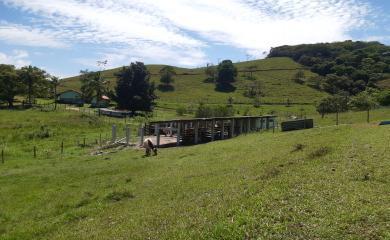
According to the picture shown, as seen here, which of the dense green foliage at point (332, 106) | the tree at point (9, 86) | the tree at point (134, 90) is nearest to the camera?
the dense green foliage at point (332, 106)

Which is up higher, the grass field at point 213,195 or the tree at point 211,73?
the tree at point 211,73

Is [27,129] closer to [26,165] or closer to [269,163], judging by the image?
[26,165]

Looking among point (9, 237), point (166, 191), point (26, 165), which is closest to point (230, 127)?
point (26, 165)

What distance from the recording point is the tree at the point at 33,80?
102 metres

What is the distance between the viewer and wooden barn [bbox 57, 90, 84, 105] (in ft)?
394

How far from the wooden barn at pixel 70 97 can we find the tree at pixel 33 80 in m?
12.1

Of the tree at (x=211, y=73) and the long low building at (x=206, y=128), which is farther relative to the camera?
the tree at (x=211, y=73)

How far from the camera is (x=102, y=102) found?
377ft

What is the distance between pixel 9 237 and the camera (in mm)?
16297

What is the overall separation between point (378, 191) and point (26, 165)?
91.9 ft

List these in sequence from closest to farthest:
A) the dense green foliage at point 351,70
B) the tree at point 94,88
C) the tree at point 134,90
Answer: the tree at point 134,90, the tree at point 94,88, the dense green foliage at point 351,70

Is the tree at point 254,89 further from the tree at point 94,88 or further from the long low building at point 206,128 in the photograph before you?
the long low building at point 206,128

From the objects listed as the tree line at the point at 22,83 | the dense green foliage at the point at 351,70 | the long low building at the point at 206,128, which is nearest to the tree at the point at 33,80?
the tree line at the point at 22,83

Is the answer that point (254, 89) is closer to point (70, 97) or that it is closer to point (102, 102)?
point (102, 102)
